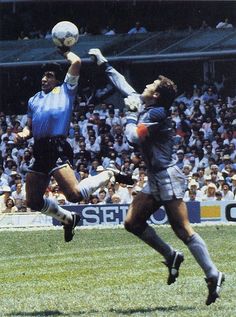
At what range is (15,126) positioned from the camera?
31406 mm

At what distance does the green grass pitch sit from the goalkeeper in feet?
1.51

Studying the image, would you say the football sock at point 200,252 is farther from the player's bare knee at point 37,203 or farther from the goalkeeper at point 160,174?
the player's bare knee at point 37,203

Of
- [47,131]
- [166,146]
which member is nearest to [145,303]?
[166,146]

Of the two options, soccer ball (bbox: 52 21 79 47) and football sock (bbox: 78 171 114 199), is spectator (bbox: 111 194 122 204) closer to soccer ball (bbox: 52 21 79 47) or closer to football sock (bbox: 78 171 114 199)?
football sock (bbox: 78 171 114 199)

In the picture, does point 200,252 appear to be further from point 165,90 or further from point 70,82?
point 70,82

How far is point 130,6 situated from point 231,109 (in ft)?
23.7

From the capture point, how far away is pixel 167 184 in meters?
9.94

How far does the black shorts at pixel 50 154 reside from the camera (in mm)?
11430

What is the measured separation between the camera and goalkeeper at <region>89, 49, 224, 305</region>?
9844 millimetres

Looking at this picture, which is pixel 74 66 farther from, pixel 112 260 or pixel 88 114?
pixel 88 114

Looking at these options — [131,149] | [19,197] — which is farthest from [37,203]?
[131,149]

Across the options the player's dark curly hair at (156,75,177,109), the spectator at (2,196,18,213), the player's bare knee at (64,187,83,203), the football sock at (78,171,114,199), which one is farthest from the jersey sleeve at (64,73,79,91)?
the spectator at (2,196,18,213)

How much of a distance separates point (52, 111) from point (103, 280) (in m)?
2.08

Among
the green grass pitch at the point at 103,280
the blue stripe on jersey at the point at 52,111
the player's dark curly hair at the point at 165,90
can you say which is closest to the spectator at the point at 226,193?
the green grass pitch at the point at 103,280
